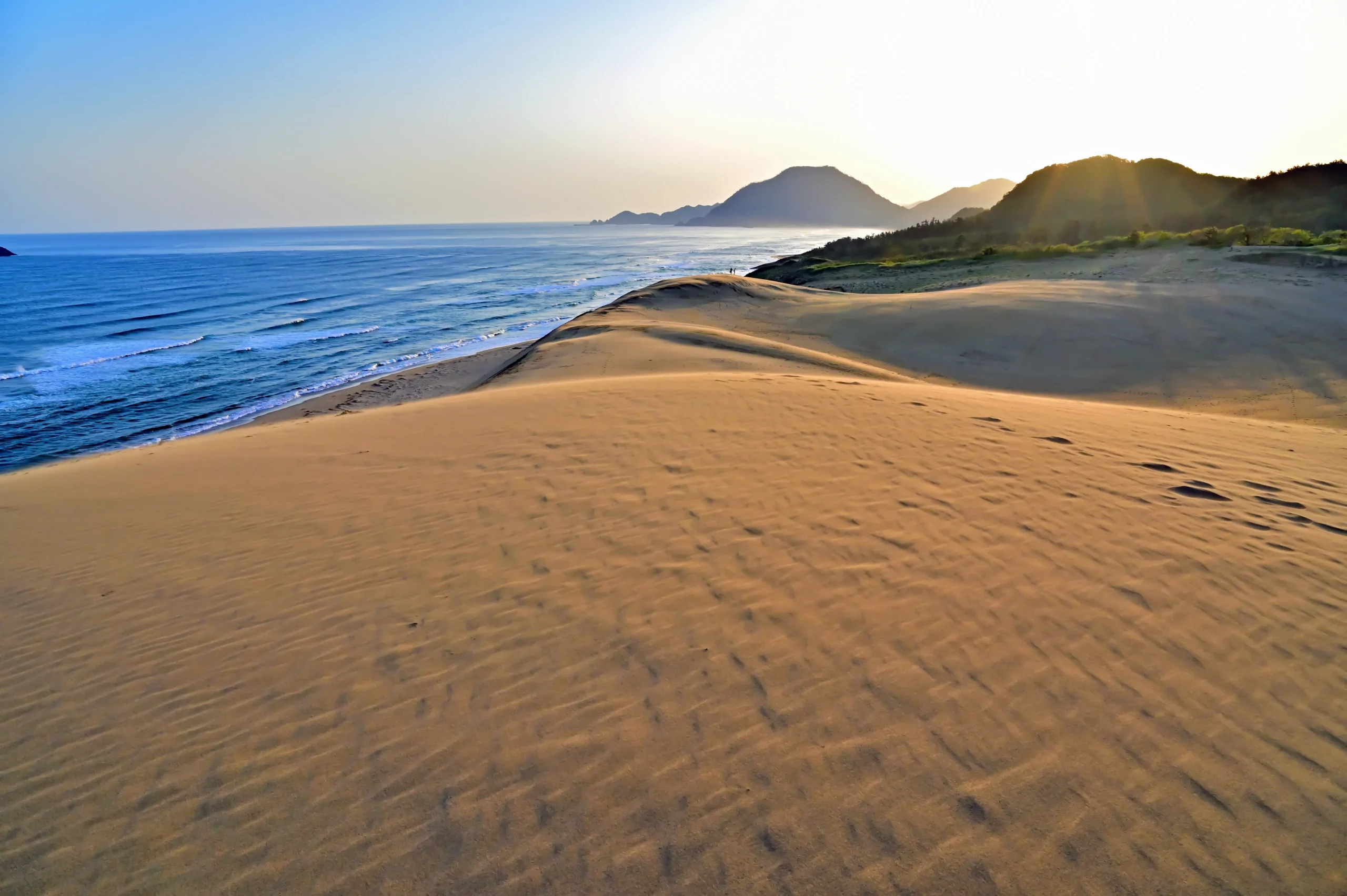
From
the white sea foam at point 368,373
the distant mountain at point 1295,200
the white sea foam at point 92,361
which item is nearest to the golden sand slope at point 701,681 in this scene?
the white sea foam at point 368,373

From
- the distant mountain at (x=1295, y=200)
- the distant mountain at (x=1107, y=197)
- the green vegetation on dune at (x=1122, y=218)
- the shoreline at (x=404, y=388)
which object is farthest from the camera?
the distant mountain at (x=1107, y=197)

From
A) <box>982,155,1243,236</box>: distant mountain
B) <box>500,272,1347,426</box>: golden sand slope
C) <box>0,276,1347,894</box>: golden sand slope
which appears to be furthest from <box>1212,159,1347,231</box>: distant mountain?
<box>0,276,1347,894</box>: golden sand slope

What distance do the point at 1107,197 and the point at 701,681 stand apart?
69194mm

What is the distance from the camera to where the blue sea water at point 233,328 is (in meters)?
20.2

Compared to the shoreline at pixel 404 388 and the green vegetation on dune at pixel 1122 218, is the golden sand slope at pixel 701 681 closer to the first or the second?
the shoreline at pixel 404 388

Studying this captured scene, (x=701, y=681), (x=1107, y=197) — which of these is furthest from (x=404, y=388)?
(x=1107, y=197)

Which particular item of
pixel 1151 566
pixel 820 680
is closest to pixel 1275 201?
pixel 1151 566

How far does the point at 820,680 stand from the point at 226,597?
4.75 metres

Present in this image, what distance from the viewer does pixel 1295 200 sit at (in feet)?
140

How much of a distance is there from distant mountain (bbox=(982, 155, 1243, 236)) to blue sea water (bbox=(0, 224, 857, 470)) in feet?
90.2

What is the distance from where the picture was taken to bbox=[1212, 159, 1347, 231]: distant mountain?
37844 millimetres

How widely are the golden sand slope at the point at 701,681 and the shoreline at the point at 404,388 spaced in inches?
433

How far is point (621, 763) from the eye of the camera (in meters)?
3.31

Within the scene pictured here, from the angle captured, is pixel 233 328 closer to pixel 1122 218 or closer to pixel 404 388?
pixel 404 388
